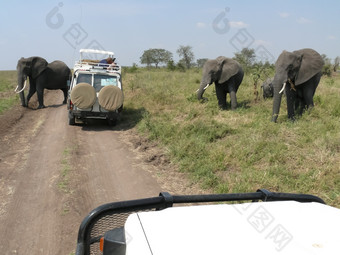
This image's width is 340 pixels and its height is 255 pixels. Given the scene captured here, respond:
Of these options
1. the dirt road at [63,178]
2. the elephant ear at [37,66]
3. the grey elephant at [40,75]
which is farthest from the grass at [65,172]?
the elephant ear at [37,66]

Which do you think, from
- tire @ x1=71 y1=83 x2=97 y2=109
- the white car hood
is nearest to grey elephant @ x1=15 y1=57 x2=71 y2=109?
tire @ x1=71 y1=83 x2=97 y2=109

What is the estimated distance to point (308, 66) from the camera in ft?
29.6

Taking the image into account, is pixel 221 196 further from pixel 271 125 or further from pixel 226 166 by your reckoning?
pixel 271 125

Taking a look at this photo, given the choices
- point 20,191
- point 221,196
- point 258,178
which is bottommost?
point 20,191

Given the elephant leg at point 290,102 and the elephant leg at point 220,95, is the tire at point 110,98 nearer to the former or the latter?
the elephant leg at point 220,95

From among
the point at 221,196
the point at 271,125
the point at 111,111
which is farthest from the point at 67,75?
the point at 221,196

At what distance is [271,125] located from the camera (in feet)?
27.0

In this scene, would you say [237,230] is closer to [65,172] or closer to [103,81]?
[65,172]

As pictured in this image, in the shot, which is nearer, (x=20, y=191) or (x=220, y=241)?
(x=220, y=241)

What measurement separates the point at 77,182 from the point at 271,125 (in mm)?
4714

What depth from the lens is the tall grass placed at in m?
5.47

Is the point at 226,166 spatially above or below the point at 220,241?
below

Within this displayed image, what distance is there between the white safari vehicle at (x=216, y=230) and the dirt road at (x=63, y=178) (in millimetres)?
2351

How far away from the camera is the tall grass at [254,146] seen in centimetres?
547
